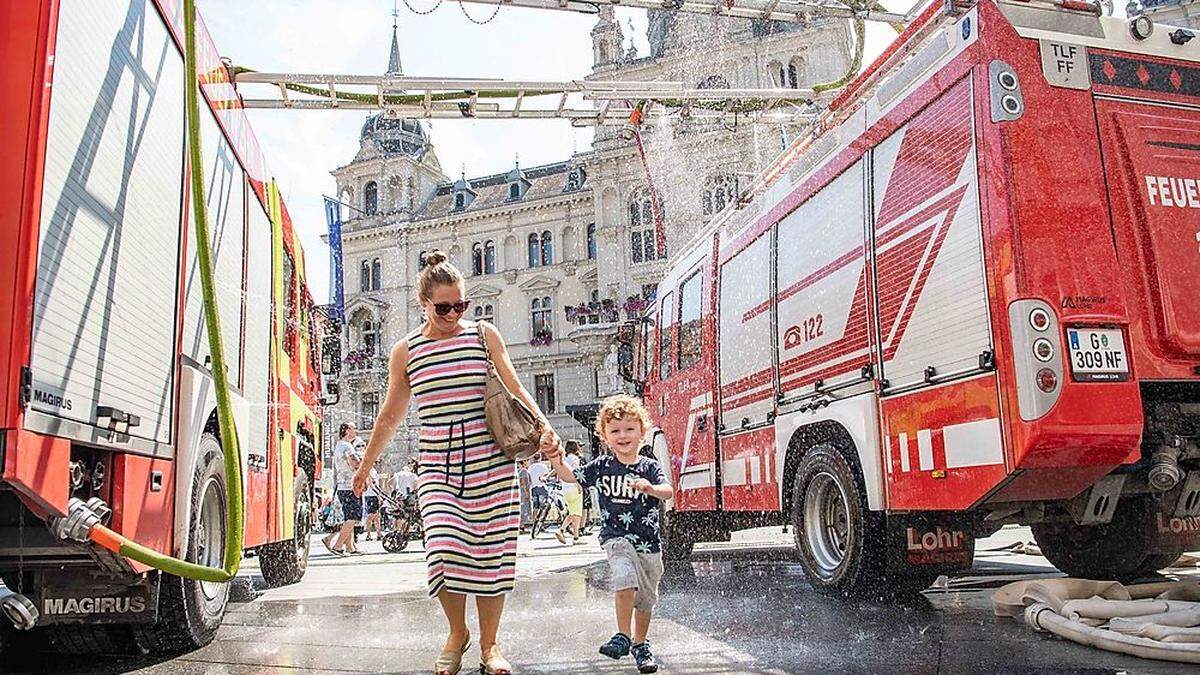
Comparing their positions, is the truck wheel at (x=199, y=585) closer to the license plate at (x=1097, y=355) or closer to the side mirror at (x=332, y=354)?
the license plate at (x=1097, y=355)

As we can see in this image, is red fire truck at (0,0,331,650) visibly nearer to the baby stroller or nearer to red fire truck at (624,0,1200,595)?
red fire truck at (624,0,1200,595)

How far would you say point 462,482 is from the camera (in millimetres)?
3977

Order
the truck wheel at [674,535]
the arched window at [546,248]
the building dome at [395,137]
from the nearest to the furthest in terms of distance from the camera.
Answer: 1. the truck wheel at [674,535]
2. the arched window at [546,248]
3. the building dome at [395,137]

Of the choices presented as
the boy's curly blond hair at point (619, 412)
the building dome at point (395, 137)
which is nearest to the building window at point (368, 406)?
the building dome at point (395, 137)

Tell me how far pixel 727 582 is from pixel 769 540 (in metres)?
6.52

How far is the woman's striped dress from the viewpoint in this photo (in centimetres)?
394

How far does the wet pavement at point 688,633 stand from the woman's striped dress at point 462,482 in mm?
623

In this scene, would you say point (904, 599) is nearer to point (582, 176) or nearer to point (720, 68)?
point (720, 68)

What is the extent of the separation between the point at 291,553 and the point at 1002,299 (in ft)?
24.0

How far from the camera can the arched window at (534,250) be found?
191 ft

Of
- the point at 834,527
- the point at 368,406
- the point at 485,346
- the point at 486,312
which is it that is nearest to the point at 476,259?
the point at 486,312

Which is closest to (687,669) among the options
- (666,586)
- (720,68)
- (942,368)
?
(942,368)

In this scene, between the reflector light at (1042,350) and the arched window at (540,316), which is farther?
the arched window at (540,316)

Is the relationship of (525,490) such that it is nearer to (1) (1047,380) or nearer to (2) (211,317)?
(2) (211,317)
